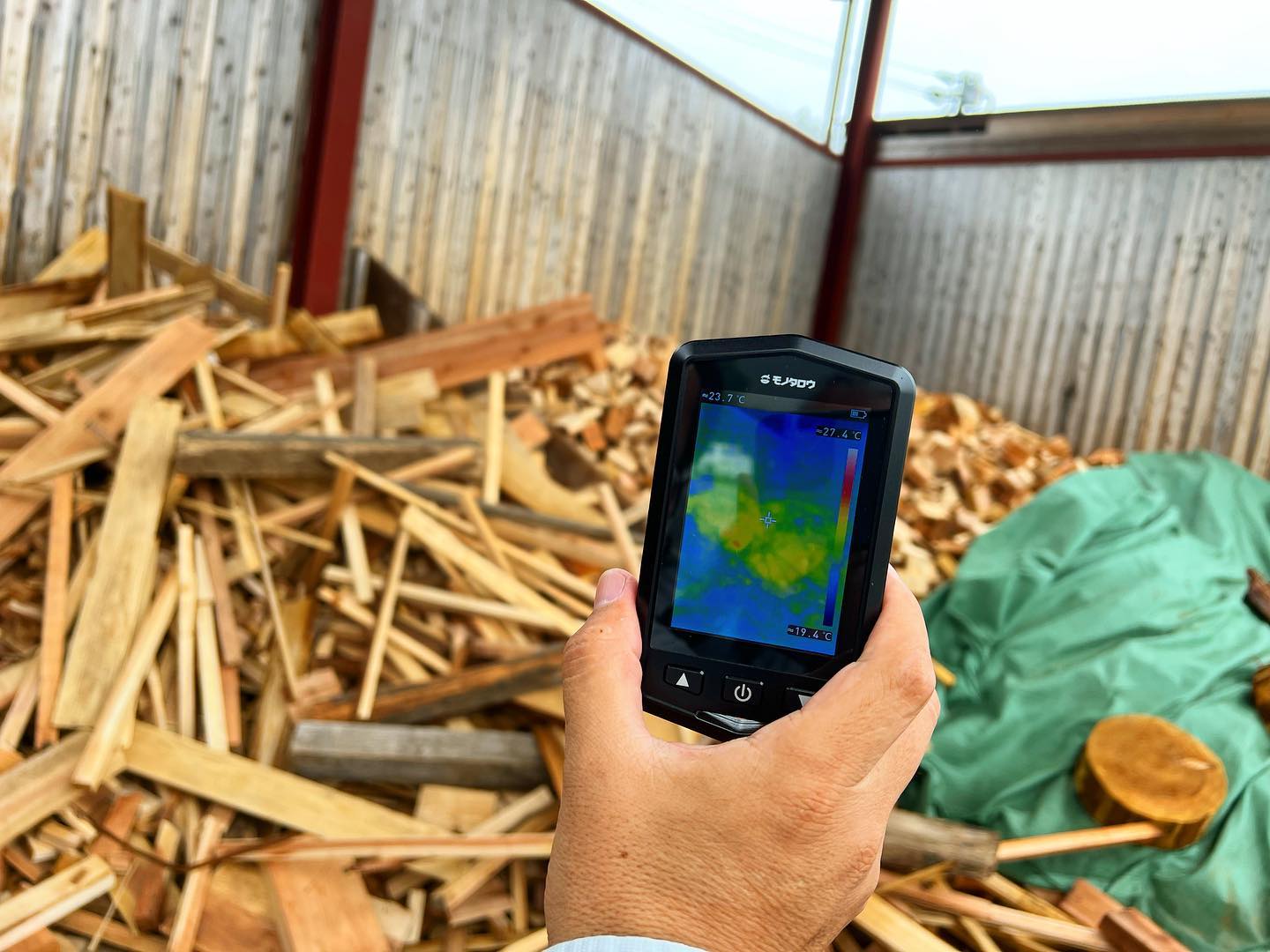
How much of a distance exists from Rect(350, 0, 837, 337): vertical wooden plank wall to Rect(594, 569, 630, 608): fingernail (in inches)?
225

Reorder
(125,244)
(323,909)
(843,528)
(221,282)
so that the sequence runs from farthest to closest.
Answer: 1. (221,282)
2. (125,244)
3. (323,909)
4. (843,528)

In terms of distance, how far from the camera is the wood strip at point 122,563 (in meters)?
2.72

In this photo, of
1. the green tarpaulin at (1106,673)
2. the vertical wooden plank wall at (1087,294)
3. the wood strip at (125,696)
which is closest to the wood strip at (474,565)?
the wood strip at (125,696)

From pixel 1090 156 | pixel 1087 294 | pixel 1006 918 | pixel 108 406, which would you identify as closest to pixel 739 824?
pixel 1006 918

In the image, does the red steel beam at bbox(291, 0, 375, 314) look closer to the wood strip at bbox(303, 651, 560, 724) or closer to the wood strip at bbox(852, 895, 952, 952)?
the wood strip at bbox(303, 651, 560, 724)

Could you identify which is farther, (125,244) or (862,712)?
(125,244)

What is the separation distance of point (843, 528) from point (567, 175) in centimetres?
705

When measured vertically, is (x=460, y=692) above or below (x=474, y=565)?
below

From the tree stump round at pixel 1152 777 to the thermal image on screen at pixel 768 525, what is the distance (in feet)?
8.10

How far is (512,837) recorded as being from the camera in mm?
2576

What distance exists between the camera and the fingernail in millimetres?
1009

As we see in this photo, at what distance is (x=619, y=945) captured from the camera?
718 mm

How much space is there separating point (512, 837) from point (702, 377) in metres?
1.87

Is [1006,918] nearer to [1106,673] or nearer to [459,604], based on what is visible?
[1106,673]
